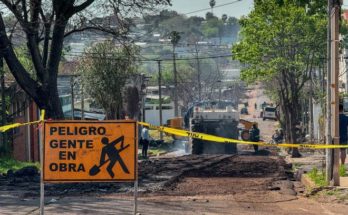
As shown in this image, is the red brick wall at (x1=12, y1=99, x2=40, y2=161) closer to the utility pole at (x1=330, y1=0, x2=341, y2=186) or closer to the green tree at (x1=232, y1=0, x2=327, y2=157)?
the green tree at (x1=232, y1=0, x2=327, y2=157)

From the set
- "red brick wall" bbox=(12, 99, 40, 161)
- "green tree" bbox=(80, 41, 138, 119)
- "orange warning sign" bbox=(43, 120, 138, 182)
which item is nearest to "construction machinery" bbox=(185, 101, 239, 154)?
"red brick wall" bbox=(12, 99, 40, 161)

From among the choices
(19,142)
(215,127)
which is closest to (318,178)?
(215,127)

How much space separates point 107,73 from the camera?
48.2m

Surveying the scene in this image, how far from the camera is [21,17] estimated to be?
81.6 feet

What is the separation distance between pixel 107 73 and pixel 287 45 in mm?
16189

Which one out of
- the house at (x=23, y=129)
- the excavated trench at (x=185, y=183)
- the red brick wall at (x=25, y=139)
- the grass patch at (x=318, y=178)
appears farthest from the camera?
the red brick wall at (x=25, y=139)

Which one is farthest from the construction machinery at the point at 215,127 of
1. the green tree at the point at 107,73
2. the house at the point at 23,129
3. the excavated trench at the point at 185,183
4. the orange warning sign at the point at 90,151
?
the orange warning sign at the point at 90,151

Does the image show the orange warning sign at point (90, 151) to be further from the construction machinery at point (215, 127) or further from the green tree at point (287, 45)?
the construction machinery at point (215, 127)

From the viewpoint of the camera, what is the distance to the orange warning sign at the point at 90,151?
10719mm

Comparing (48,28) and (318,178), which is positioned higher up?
(48,28)

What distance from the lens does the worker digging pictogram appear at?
35.2 feet

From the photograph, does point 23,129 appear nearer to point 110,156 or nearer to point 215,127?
point 215,127

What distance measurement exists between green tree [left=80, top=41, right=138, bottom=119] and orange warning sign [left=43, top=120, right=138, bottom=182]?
1427 inches

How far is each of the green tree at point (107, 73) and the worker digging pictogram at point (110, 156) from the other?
36.3 metres
